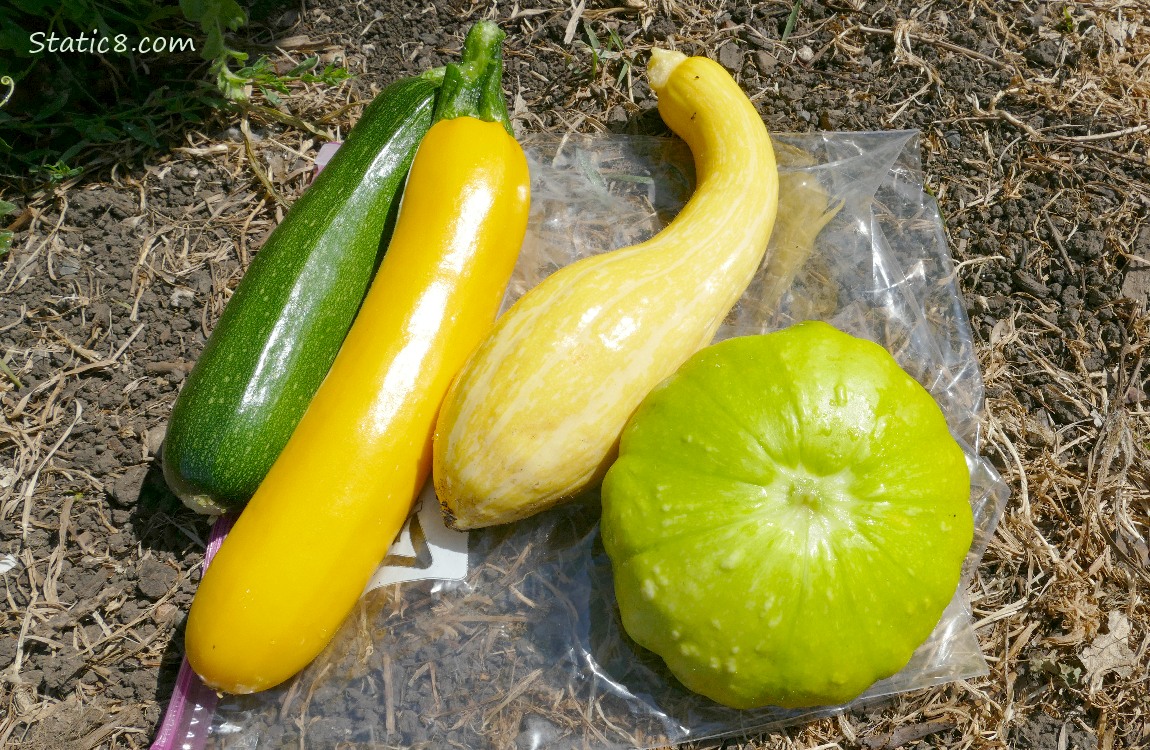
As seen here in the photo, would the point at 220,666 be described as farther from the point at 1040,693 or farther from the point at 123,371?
the point at 1040,693

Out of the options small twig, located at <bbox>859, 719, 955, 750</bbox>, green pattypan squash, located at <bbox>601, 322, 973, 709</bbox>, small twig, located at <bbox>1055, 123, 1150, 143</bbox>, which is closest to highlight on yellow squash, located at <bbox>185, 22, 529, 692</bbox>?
green pattypan squash, located at <bbox>601, 322, 973, 709</bbox>

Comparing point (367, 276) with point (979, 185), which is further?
point (979, 185)

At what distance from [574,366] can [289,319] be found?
3.21 ft

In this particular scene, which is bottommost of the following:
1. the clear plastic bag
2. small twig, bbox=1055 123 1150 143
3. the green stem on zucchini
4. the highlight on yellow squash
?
the clear plastic bag

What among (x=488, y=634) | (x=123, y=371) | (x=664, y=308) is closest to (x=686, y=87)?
(x=664, y=308)

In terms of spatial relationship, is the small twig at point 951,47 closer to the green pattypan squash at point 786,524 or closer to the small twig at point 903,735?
the green pattypan squash at point 786,524

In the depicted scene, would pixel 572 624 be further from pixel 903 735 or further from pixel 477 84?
pixel 477 84

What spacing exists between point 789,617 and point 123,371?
2.37 metres

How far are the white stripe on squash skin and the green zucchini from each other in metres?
0.58

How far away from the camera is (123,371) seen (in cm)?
284

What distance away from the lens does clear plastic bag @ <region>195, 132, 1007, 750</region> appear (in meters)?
2.46

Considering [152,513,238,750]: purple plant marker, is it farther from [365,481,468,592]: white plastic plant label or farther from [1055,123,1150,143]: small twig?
[1055,123,1150,143]: small twig

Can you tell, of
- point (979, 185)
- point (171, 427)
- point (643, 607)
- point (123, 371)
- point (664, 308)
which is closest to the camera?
point (643, 607)

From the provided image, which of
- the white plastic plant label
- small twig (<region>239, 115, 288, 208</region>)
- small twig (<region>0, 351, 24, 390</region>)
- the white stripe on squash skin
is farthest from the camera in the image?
small twig (<region>239, 115, 288, 208</region>)
